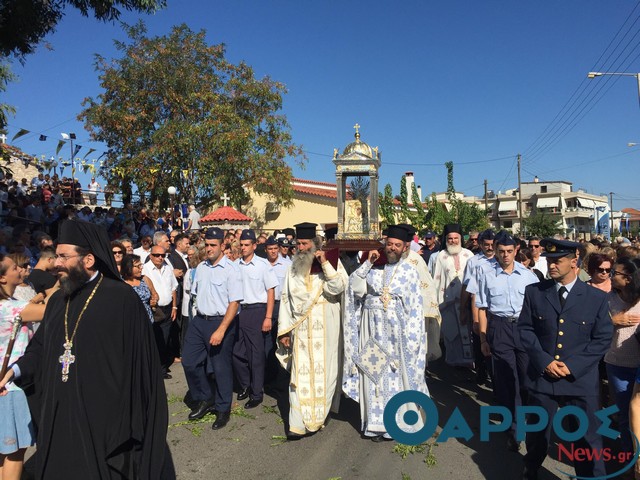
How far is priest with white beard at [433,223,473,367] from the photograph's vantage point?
7.20m

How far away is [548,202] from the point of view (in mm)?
62781

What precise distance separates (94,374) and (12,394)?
959 millimetres

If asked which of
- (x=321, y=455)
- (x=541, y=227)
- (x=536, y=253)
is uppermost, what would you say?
(x=541, y=227)

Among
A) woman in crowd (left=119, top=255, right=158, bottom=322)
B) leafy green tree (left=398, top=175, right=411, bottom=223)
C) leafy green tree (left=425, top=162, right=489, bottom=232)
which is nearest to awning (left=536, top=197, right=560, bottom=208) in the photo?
leafy green tree (left=425, top=162, right=489, bottom=232)

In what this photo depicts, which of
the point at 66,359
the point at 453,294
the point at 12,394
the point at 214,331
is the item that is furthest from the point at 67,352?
the point at 453,294

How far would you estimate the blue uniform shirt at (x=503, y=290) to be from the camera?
199 inches

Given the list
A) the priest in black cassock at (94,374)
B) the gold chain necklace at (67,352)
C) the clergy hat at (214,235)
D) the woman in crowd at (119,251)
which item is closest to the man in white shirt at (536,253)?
the clergy hat at (214,235)

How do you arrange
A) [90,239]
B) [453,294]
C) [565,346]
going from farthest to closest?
1. [453,294]
2. [565,346]
3. [90,239]

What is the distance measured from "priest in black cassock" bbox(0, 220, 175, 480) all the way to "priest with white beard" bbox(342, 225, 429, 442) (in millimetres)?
2329

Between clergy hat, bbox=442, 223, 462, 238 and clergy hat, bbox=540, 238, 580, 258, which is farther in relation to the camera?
clergy hat, bbox=442, 223, 462, 238

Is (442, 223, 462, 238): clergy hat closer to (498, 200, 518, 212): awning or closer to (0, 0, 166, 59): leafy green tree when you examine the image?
(0, 0, 166, 59): leafy green tree

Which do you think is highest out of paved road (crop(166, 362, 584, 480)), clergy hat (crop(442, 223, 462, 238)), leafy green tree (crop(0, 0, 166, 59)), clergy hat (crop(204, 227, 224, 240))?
leafy green tree (crop(0, 0, 166, 59))

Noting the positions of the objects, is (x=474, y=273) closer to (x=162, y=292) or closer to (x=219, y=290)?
(x=219, y=290)

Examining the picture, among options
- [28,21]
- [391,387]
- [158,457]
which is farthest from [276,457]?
[28,21]
